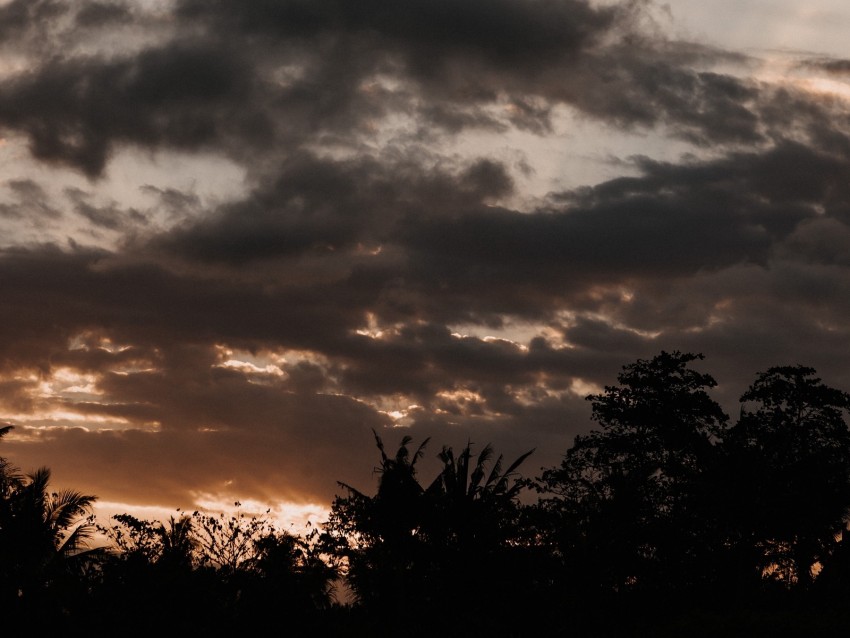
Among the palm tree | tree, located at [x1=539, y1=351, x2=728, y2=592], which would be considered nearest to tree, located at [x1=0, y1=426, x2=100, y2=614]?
the palm tree

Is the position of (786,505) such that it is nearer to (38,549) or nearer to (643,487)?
(643,487)

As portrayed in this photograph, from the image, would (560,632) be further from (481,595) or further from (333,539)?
(333,539)

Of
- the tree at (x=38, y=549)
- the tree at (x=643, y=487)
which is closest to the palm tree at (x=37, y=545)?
the tree at (x=38, y=549)

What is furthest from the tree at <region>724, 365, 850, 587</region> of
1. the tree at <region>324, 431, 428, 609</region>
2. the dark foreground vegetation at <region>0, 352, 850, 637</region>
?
the tree at <region>324, 431, 428, 609</region>

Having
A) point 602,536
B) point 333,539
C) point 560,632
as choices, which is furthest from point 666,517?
point 333,539

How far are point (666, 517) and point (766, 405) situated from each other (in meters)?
8.54

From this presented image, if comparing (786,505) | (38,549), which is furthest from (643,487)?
(38,549)

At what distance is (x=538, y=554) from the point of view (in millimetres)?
43375

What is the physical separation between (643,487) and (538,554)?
28.9 feet

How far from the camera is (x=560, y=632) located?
1582 inches

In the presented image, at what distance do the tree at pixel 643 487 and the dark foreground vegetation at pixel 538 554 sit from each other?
11cm

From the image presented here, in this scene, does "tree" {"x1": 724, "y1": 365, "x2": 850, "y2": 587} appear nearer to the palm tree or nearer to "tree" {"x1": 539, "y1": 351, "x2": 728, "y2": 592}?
"tree" {"x1": 539, "y1": 351, "x2": 728, "y2": 592}

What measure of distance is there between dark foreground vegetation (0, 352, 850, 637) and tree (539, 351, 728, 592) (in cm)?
11

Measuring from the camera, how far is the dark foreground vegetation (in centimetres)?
Answer: 3688
